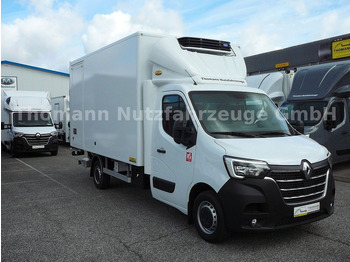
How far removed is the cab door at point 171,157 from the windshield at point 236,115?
254 mm

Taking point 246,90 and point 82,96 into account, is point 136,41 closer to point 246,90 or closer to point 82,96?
point 246,90

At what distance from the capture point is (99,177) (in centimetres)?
798

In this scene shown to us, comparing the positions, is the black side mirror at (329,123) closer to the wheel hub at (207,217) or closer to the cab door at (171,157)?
the cab door at (171,157)

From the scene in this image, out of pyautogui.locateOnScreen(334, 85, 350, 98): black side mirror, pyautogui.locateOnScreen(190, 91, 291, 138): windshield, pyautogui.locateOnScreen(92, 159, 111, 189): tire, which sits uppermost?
pyautogui.locateOnScreen(334, 85, 350, 98): black side mirror

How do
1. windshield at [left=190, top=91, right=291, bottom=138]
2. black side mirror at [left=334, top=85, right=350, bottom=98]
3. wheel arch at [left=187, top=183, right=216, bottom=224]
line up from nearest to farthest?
wheel arch at [left=187, top=183, right=216, bottom=224] < windshield at [left=190, top=91, right=291, bottom=138] < black side mirror at [left=334, top=85, right=350, bottom=98]

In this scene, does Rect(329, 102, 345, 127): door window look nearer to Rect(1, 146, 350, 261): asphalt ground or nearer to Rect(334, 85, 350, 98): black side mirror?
Rect(334, 85, 350, 98): black side mirror

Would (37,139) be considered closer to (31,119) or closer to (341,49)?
(31,119)

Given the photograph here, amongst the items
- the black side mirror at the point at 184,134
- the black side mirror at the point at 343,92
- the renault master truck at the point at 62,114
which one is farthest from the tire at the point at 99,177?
the renault master truck at the point at 62,114

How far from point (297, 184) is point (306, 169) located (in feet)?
0.71

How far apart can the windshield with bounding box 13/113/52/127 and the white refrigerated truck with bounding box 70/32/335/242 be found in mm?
9913

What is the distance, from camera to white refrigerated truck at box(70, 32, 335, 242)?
13.2 ft

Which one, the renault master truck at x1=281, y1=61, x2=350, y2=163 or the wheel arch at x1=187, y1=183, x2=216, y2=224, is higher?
the renault master truck at x1=281, y1=61, x2=350, y2=163

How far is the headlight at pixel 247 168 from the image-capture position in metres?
3.97

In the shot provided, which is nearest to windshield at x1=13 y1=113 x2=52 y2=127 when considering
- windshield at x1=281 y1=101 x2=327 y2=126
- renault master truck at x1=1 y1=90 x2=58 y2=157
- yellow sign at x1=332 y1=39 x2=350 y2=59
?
renault master truck at x1=1 y1=90 x2=58 y2=157
